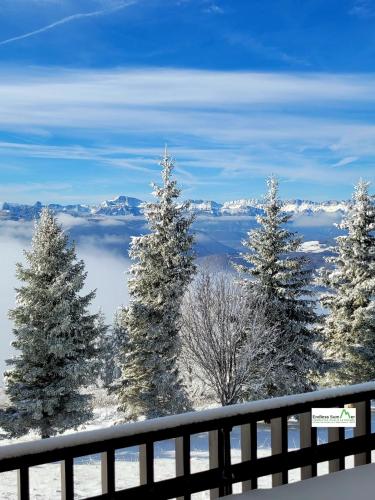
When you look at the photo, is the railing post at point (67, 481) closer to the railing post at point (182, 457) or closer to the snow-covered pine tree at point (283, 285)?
the railing post at point (182, 457)

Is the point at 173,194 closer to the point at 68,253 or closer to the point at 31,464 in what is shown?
the point at 68,253

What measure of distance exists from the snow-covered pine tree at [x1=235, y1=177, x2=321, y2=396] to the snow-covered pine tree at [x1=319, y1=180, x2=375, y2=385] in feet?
3.95

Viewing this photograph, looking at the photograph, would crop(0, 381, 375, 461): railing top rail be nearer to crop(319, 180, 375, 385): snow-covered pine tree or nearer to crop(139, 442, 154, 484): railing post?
crop(139, 442, 154, 484): railing post

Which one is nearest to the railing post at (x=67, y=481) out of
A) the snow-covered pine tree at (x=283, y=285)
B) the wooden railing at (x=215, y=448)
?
Answer: the wooden railing at (x=215, y=448)

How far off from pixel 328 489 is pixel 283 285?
20650 mm

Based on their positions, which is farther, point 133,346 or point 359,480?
point 133,346

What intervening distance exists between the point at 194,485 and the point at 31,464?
87 cm

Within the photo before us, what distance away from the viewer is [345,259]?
24.4m

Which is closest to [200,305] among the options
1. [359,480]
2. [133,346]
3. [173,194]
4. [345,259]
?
[133,346]

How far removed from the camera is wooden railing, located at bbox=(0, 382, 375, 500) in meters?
2.52

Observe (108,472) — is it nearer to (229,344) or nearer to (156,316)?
(229,344)

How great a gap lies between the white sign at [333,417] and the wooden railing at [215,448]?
34 mm

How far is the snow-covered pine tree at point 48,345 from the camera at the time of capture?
2042cm

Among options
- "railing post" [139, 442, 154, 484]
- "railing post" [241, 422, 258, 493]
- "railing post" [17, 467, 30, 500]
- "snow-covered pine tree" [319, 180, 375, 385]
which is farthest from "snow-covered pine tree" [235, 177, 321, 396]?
"railing post" [17, 467, 30, 500]
